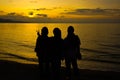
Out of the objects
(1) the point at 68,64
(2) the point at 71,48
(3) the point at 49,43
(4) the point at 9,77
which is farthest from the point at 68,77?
(4) the point at 9,77

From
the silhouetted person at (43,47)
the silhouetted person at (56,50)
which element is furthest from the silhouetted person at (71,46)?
the silhouetted person at (43,47)

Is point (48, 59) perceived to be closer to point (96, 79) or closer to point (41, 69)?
point (41, 69)

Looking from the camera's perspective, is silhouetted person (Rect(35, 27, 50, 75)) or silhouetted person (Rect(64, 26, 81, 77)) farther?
silhouetted person (Rect(64, 26, 81, 77))

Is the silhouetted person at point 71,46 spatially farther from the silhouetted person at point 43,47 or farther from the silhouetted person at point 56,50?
the silhouetted person at point 43,47

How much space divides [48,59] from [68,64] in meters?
1.12

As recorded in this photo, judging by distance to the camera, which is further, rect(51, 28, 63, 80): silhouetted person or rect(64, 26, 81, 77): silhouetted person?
rect(64, 26, 81, 77): silhouetted person

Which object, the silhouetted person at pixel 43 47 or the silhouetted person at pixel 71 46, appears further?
the silhouetted person at pixel 71 46

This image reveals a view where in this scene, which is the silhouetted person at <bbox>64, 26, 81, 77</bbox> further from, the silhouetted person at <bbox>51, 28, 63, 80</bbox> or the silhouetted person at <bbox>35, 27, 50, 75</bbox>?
the silhouetted person at <bbox>35, 27, 50, 75</bbox>

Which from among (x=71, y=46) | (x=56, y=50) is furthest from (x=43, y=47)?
(x=71, y=46)

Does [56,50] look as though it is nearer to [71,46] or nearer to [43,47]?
[43,47]

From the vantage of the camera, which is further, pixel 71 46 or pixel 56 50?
pixel 71 46

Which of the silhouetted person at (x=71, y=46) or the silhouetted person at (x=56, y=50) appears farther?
the silhouetted person at (x=71, y=46)

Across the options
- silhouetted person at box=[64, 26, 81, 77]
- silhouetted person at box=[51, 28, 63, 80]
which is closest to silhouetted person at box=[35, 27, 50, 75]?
silhouetted person at box=[51, 28, 63, 80]

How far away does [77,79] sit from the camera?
38.5 ft
